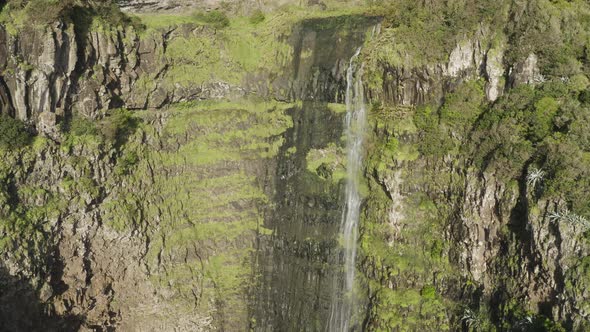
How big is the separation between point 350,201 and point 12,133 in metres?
16.4

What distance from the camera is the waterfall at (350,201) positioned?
25688 mm

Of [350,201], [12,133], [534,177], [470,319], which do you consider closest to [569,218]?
[534,177]

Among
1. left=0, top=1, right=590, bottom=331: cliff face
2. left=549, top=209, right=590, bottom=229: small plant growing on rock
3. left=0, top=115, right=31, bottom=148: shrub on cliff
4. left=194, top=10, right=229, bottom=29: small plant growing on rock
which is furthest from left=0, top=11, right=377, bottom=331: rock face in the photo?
left=549, top=209, right=590, bottom=229: small plant growing on rock

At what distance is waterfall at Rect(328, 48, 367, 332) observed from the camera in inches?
1011

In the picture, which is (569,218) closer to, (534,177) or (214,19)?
(534,177)

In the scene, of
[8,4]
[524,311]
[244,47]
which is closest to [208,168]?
[244,47]

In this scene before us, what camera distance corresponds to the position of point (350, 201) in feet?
85.5

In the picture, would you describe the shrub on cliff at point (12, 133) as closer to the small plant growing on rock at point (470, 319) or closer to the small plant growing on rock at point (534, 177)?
the small plant growing on rock at point (470, 319)

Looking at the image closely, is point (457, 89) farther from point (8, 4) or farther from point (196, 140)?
point (8, 4)

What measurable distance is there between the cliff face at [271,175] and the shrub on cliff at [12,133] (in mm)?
418

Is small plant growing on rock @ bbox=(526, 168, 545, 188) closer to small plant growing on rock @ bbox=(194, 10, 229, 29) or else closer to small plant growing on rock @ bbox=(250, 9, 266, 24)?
small plant growing on rock @ bbox=(250, 9, 266, 24)

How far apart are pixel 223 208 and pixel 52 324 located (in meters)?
10.3

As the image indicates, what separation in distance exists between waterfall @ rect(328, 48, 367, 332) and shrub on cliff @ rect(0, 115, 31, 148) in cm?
1566

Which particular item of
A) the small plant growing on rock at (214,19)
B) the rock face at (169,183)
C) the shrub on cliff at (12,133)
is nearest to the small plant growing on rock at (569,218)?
the rock face at (169,183)
